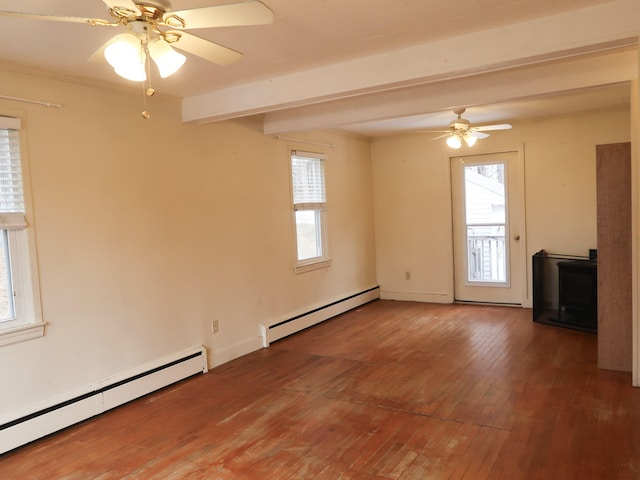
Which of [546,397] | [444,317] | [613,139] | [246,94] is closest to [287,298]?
[444,317]

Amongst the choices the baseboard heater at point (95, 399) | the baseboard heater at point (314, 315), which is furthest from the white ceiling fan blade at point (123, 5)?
the baseboard heater at point (314, 315)

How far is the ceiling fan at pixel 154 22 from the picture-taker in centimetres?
172

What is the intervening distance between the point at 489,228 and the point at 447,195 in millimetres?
719

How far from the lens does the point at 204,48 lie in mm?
2092

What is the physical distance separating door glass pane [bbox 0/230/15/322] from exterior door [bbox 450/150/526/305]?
17.6 feet

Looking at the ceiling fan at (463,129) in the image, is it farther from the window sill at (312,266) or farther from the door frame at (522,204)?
the window sill at (312,266)

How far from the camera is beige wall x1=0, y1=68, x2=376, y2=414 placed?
10.4 ft

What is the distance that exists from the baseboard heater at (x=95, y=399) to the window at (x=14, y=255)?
0.50m

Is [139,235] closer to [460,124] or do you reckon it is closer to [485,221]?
[460,124]

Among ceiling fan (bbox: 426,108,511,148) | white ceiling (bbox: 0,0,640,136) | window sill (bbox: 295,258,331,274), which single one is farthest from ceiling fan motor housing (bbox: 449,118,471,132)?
window sill (bbox: 295,258,331,274)

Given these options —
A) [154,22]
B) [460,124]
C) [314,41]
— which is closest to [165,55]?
[154,22]

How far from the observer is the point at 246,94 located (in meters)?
3.79

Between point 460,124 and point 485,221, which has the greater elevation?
point 460,124

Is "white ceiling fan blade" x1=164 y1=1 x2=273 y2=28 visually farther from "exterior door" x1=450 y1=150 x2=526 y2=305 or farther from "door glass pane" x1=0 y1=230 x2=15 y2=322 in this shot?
"exterior door" x1=450 y1=150 x2=526 y2=305
